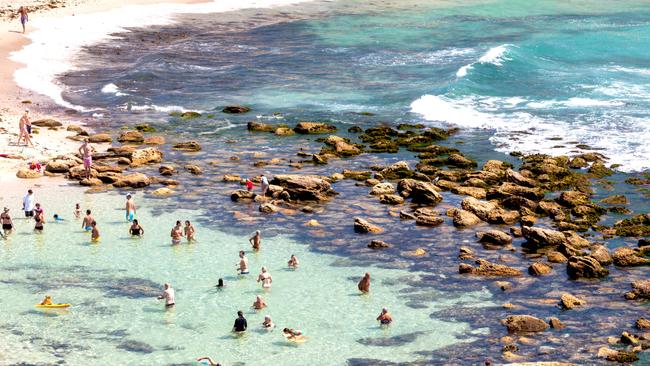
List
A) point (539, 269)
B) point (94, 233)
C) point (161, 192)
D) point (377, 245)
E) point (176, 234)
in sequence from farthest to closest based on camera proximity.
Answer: point (161, 192), point (377, 245), point (176, 234), point (94, 233), point (539, 269)

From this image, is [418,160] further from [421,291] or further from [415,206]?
[421,291]

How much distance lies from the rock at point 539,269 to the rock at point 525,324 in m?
5.13

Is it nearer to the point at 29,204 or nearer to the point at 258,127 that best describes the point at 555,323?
the point at 29,204

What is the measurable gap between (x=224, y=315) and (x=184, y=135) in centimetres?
2768

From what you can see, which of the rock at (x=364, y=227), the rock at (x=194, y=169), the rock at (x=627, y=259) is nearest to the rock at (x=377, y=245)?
the rock at (x=364, y=227)

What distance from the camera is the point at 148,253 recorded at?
41.3m

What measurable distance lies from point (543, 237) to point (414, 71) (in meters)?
40.2

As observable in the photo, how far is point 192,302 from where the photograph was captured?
36375mm

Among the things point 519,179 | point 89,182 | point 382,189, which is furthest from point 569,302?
point 89,182

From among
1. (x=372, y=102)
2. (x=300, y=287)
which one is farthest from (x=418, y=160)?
(x=300, y=287)

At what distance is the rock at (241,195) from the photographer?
48750 mm

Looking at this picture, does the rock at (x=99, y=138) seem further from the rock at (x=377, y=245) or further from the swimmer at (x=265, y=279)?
the swimmer at (x=265, y=279)

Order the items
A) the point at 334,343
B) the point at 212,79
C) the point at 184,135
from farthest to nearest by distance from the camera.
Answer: the point at 212,79 < the point at 184,135 < the point at 334,343

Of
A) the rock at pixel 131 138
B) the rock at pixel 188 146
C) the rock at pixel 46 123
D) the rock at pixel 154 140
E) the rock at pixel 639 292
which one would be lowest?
the rock at pixel 639 292
